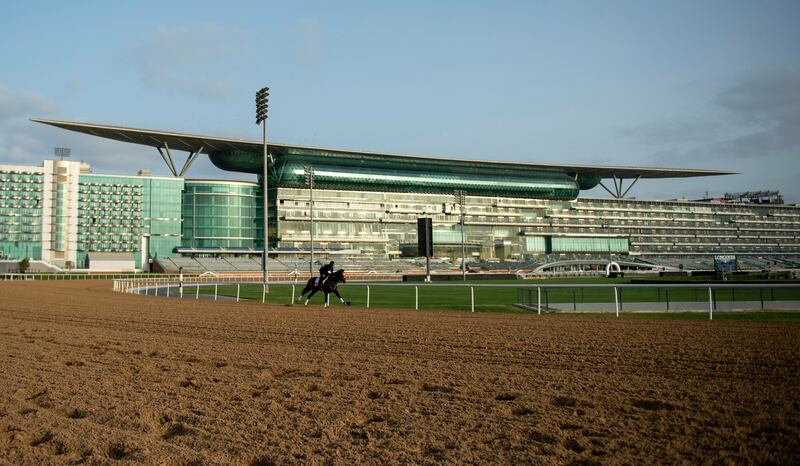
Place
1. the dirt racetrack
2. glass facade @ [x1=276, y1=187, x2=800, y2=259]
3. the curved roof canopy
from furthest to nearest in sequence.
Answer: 1. glass facade @ [x1=276, y1=187, x2=800, y2=259]
2. the curved roof canopy
3. the dirt racetrack

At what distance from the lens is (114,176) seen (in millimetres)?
83562

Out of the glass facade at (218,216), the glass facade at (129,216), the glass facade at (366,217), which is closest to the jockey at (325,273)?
the glass facade at (366,217)

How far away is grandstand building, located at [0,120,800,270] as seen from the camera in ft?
268

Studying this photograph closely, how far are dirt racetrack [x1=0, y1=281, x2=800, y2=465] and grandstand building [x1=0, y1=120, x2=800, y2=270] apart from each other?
69814mm

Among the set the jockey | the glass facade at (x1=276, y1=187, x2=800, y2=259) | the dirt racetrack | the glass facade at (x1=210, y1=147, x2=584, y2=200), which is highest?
the glass facade at (x1=210, y1=147, x2=584, y2=200)

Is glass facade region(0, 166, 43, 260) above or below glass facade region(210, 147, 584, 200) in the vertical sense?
below

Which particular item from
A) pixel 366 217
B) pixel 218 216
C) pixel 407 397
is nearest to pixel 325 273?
pixel 407 397

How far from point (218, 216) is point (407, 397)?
83.8 m

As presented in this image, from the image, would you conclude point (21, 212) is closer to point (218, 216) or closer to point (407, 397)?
point (218, 216)

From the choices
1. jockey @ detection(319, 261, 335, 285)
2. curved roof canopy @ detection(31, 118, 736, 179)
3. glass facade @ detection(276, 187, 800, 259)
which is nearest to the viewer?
jockey @ detection(319, 261, 335, 285)

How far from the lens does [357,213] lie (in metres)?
96.4

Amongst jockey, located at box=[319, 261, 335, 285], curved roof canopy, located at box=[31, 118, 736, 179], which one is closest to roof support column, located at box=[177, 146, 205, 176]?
curved roof canopy, located at box=[31, 118, 736, 179]

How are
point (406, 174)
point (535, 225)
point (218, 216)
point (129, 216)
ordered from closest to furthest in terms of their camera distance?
point (129, 216) → point (218, 216) → point (406, 174) → point (535, 225)

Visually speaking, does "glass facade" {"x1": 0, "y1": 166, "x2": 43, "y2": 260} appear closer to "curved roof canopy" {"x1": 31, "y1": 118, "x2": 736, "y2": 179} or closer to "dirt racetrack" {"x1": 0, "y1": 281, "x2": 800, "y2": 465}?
"curved roof canopy" {"x1": 31, "y1": 118, "x2": 736, "y2": 179}
